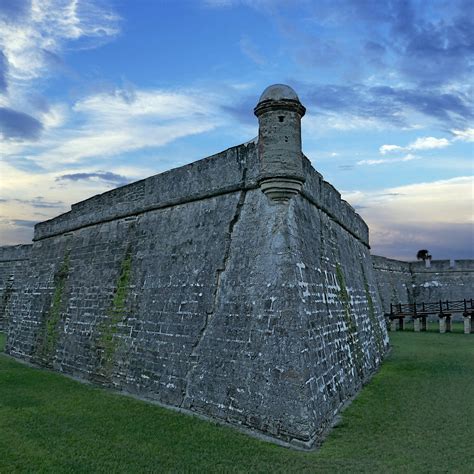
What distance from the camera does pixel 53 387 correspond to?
1104 centimetres

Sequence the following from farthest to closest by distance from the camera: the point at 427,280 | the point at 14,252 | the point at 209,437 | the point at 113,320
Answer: the point at 427,280
the point at 14,252
the point at 113,320
the point at 209,437

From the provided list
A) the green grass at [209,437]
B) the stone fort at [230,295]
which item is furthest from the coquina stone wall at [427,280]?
the green grass at [209,437]

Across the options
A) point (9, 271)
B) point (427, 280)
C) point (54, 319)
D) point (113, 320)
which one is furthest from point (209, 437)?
point (427, 280)

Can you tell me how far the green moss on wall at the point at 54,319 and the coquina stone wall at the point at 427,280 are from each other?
23.2 m

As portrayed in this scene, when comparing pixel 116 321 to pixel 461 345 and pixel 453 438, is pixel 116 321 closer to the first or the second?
pixel 453 438

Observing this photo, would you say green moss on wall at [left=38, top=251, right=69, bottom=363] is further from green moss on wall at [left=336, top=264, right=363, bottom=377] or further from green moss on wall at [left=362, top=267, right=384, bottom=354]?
green moss on wall at [left=362, top=267, right=384, bottom=354]

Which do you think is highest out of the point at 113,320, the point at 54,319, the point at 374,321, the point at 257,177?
the point at 257,177

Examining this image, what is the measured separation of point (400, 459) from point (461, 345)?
45.2ft

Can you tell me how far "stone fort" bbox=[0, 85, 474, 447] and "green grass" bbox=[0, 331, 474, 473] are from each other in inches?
20.0

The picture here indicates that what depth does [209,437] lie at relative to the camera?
22.8ft

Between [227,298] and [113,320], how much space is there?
4.45 m

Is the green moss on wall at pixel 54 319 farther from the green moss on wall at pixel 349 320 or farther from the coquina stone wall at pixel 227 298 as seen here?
the green moss on wall at pixel 349 320

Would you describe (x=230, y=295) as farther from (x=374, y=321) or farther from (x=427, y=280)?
(x=427, y=280)

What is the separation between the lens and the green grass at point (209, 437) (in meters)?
5.97
